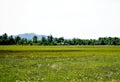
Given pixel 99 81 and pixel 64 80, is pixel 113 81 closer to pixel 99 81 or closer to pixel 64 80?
pixel 99 81

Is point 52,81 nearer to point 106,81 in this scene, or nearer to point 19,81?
point 19,81

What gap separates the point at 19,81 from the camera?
68.7ft

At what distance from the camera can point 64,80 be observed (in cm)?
2173

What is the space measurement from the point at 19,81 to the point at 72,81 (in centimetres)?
395

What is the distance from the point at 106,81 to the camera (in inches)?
827

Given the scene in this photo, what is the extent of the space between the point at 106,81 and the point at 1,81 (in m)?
7.93

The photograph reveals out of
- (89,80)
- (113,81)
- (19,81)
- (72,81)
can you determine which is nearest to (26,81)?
(19,81)

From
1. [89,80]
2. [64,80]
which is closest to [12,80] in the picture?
[64,80]

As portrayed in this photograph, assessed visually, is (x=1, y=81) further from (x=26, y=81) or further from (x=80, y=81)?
(x=80, y=81)

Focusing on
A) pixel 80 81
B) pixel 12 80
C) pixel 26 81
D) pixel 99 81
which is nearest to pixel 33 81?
pixel 26 81

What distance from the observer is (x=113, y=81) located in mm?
20703

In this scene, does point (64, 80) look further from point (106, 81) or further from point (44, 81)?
point (106, 81)

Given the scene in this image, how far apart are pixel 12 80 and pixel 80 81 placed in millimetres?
5331

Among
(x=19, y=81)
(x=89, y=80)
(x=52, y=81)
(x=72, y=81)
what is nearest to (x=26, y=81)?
(x=19, y=81)
